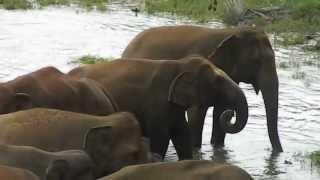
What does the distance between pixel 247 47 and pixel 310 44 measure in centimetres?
796

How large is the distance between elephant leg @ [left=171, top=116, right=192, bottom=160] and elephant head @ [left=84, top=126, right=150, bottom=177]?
2527mm

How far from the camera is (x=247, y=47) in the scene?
1157 cm

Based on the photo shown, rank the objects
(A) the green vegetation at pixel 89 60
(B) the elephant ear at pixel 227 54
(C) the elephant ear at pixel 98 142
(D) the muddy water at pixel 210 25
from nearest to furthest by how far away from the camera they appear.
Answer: (C) the elephant ear at pixel 98 142 → (D) the muddy water at pixel 210 25 → (B) the elephant ear at pixel 227 54 → (A) the green vegetation at pixel 89 60

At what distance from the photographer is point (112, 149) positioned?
7.60 meters

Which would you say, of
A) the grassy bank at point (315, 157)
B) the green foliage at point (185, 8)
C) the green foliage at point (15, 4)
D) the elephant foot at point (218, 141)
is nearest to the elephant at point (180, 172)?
the grassy bank at point (315, 157)

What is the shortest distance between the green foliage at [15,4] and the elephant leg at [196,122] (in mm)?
15155

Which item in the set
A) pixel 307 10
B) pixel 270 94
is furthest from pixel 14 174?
pixel 307 10

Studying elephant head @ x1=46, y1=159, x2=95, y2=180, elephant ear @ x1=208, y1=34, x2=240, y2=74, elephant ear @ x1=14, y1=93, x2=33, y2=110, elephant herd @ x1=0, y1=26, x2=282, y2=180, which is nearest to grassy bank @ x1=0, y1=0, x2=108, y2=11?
elephant herd @ x1=0, y1=26, x2=282, y2=180

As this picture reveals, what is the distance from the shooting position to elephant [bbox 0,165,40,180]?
20.7 feet

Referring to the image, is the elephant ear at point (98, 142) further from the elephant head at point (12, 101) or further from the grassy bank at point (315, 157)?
the grassy bank at point (315, 157)

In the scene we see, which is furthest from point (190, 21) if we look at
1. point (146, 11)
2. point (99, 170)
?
point (99, 170)

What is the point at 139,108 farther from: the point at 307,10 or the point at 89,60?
the point at 307,10

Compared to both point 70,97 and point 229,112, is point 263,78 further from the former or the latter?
point 70,97

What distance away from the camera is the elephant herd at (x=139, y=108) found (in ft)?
22.7
